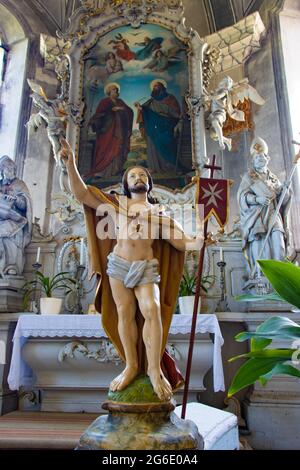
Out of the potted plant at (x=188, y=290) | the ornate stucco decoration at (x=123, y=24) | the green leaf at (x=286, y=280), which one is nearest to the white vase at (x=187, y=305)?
the potted plant at (x=188, y=290)

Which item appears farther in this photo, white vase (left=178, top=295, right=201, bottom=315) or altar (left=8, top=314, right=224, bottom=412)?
white vase (left=178, top=295, right=201, bottom=315)

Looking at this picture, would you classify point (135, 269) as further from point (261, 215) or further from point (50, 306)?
point (261, 215)

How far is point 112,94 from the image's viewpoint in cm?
605

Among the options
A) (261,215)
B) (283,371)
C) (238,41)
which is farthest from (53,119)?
(283,371)

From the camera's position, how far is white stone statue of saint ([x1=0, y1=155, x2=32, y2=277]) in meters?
4.29

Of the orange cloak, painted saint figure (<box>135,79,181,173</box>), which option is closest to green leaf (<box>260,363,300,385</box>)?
the orange cloak

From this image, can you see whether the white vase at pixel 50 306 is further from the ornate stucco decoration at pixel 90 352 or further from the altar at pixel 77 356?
the ornate stucco decoration at pixel 90 352

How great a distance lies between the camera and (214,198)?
1.97 m

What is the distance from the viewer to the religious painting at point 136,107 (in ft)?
17.8

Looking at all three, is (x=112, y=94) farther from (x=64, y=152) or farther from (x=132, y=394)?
(x=132, y=394)

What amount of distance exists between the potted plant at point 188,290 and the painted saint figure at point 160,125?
1.83 m

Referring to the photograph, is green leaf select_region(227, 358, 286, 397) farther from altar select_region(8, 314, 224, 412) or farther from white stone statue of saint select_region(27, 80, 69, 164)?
white stone statue of saint select_region(27, 80, 69, 164)

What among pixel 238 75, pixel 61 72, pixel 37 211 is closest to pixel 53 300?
pixel 37 211

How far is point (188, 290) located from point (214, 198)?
84.6 inches
